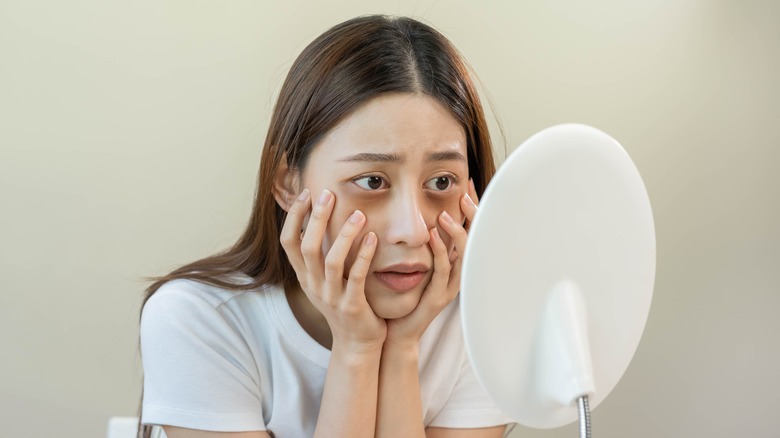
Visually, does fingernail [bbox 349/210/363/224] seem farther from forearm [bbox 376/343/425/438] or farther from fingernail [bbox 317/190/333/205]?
forearm [bbox 376/343/425/438]

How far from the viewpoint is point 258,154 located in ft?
6.90

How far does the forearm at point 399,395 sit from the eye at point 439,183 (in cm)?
26

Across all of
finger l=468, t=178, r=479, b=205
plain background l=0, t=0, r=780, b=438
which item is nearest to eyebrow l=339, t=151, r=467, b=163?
finger l=468, t=178, r=479, b=205

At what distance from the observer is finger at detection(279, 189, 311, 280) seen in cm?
127

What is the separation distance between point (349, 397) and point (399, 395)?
84mm

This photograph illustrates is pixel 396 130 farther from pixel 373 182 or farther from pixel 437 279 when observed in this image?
pixel 437 279

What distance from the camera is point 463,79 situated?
4.38 ft

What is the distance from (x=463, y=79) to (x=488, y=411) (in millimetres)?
522

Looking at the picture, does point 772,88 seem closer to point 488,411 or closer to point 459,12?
point 459,12

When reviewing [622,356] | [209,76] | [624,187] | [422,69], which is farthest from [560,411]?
[209,76]

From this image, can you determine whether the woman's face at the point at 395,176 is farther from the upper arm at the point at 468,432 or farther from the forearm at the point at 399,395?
the upper arm at the point at 468,432

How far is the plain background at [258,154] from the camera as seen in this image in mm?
2018

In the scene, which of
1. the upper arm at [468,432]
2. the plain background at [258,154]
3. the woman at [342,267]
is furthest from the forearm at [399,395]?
the plain background at [258,154]

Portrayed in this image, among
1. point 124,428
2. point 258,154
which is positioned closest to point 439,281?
point 124,428
